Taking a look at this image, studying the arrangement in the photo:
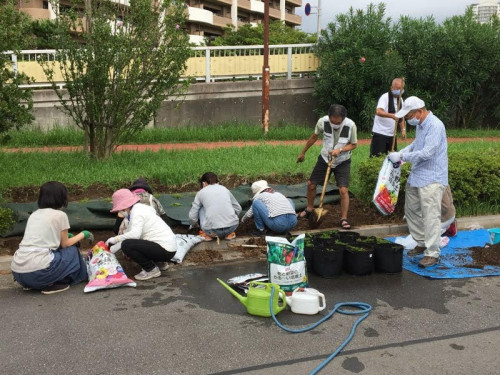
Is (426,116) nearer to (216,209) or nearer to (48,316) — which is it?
(216,209)

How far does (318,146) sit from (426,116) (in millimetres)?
7181

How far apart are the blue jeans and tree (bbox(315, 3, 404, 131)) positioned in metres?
10.8

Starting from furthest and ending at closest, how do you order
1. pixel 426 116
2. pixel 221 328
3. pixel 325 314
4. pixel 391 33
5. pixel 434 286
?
pixel 391 33
pixel 426 116
pixel 434 286
pixel 325 314
pixel 221 328

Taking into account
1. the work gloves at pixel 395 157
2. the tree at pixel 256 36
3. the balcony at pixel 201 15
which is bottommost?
the work gloves at pixel 395 157

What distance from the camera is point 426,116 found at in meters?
6.04

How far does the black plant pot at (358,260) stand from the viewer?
5664 mm

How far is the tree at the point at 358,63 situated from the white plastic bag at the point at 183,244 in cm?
1152

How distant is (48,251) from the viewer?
16.8ft

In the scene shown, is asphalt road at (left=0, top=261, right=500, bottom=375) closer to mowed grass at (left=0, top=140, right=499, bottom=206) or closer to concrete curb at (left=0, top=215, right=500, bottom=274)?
concrete curb at (left=0, top=215, right=500, bottom=274)

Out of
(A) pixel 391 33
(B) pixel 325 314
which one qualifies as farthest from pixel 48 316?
(A) pixel 391 33

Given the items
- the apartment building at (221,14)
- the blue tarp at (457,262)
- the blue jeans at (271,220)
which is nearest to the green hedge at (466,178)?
the blue tarp at (457,262)

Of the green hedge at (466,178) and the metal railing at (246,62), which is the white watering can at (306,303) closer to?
the green hedge at (466,178)

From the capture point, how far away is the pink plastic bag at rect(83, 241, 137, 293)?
17.0 ft

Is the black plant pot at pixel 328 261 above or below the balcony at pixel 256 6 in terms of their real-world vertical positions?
below
